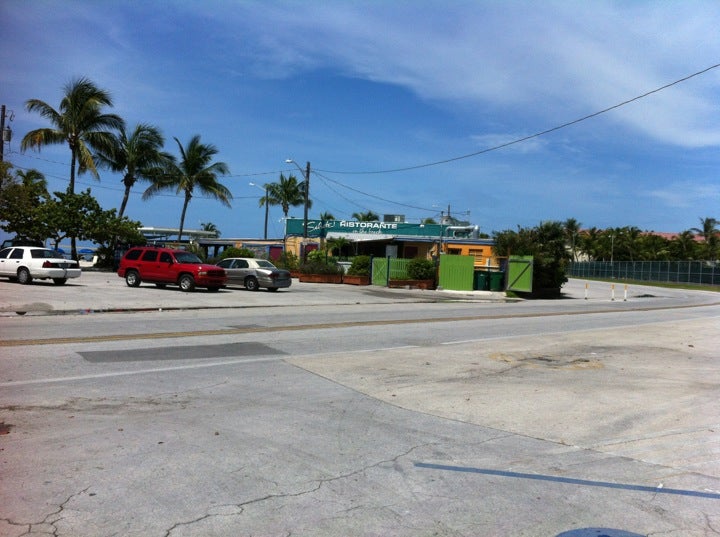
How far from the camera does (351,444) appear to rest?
20.4ft

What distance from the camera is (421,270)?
37406 mm

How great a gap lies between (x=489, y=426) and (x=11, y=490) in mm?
4754

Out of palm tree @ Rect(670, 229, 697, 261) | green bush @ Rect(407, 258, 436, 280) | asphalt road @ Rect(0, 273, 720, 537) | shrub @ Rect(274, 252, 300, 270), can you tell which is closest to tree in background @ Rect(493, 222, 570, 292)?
green bush @ Rect(407, 258, 436, 280)

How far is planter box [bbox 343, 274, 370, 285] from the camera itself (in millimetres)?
38156

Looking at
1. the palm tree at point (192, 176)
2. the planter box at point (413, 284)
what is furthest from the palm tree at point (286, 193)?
the planter box at point (413, 284)

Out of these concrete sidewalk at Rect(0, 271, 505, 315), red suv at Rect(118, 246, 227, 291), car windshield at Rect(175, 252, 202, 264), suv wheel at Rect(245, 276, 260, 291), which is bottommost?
concrete sidewalk at Rect(0, 271, 505, 315)

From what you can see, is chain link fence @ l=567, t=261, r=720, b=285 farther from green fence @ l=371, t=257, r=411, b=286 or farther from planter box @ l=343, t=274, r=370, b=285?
planter box @ l=343, t=274, r=370, b=285

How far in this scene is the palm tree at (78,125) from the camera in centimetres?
4056

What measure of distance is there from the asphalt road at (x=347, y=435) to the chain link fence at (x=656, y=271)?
6058cm

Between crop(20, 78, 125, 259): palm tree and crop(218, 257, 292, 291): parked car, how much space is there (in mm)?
17705

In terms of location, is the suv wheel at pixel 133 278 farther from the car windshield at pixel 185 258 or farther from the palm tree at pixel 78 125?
the palm tree at pixel 78 125

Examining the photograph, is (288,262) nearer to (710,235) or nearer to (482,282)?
(482,282)

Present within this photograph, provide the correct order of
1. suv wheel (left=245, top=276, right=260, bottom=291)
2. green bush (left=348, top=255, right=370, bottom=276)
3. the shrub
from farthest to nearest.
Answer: the shrub < green bush (left=348, top=255, right=370, bottom=276) < suv wheel (left=245, top=276, right=260, bottom=291)

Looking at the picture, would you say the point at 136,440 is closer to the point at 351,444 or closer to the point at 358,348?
the point at 351,444
